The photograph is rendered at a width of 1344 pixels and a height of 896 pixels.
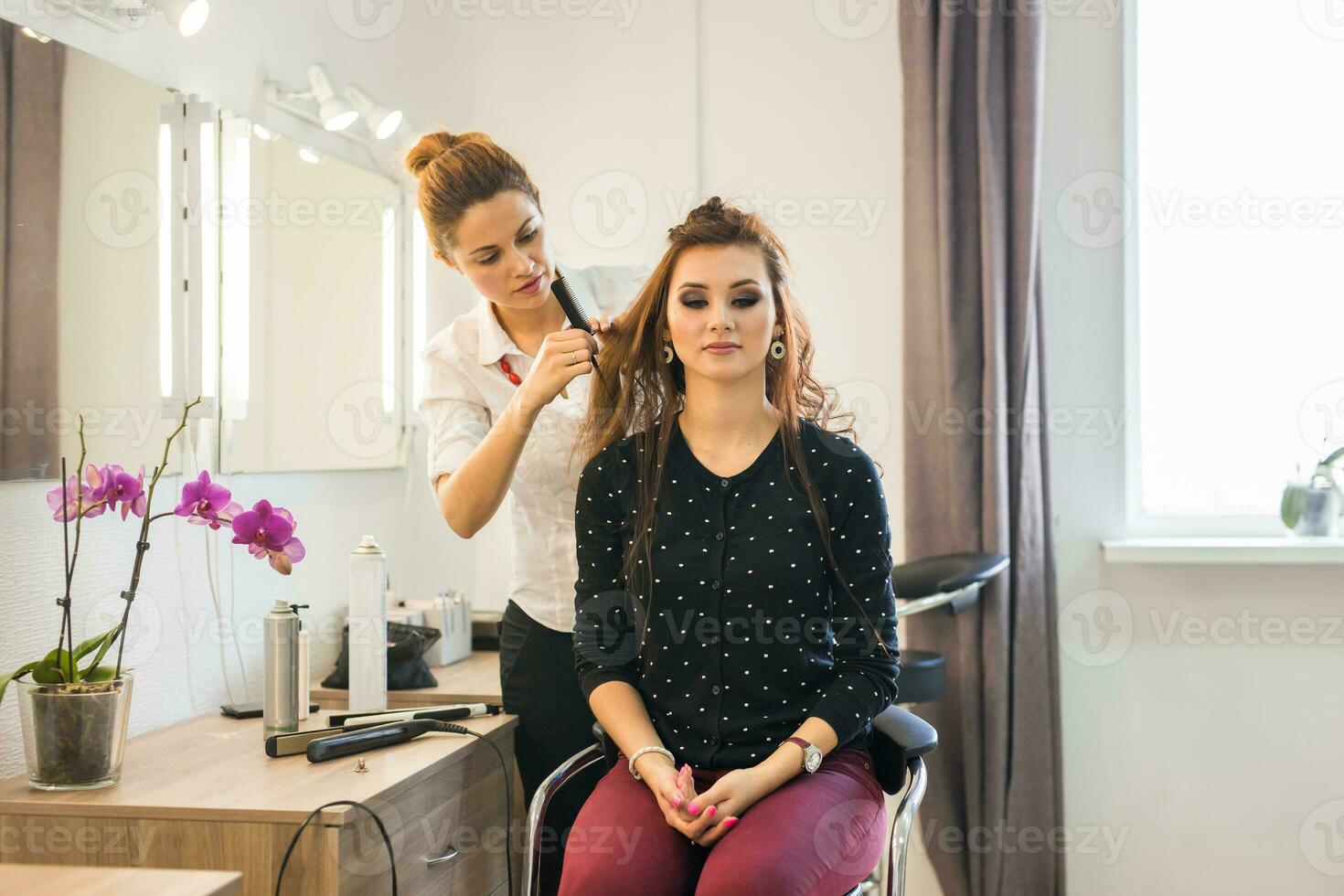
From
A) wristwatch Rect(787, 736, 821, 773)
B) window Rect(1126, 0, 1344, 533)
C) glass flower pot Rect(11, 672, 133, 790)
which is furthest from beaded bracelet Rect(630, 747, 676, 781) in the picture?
window Rect(1126, 0, 1344, 533)

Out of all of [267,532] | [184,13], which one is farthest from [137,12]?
[267,532]

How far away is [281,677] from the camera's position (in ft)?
5.47

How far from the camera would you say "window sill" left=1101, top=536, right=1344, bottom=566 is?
2479 millimetres

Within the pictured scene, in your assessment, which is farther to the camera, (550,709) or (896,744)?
(550,709)

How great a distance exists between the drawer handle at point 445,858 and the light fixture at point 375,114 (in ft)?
4.65

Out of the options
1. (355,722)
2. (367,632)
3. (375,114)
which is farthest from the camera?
(375,114)

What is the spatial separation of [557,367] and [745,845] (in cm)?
63

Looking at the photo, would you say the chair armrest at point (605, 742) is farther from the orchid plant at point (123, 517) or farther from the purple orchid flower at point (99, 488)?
the purple orchid flower at point (99, 488)

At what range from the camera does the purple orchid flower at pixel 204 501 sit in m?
1.49

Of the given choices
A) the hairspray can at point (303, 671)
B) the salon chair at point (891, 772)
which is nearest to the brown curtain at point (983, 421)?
the salon chair at point (891, 772)

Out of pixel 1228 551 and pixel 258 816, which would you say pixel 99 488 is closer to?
pixel 258 816

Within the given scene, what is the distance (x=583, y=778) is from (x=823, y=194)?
1.57 m

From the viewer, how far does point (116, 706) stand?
4.60ft

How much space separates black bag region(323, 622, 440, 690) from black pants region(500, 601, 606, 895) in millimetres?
290
